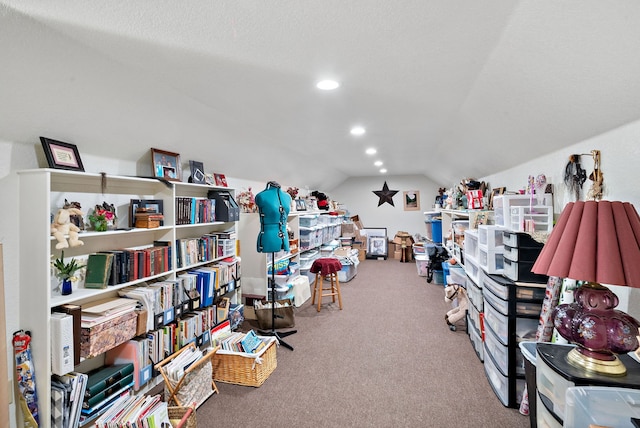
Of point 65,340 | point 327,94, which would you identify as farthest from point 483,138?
point 65,340

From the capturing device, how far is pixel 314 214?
215 inches

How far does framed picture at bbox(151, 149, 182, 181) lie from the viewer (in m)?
2.53

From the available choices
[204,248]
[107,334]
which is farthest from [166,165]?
[107,334]

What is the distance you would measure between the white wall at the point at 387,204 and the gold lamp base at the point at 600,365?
7.10 m

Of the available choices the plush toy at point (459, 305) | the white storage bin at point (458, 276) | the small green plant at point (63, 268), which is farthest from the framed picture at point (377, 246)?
the small green plant at point (63, 268)

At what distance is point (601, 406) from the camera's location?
3.56 feet

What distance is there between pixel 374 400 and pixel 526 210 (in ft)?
6.05

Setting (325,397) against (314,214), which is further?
(314,214)

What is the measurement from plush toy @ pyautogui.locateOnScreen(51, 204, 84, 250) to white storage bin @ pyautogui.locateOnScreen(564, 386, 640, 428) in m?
2.53

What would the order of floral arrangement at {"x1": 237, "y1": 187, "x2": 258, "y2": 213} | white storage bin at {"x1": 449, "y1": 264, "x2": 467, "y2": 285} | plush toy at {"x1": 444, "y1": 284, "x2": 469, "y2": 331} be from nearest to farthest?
1. plush toy at {"x1": 444, "y1": 284, "x2": 469, "y2": 331}
2. white storage bin at {"x1": 449, "y1": 264, "x2": 467, "y2": 285}
3. floral arrangement at {"x1": 237, "y1": 187, "x2": 258, "y2": 213}

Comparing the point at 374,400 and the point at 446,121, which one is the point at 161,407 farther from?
the point at 446,121

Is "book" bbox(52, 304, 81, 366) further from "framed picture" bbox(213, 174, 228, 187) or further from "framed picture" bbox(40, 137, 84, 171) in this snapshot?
"framed picture" bbox(213, 174, 228, 187)

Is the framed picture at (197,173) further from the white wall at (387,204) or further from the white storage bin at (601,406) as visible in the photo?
the white wall at (387,204)

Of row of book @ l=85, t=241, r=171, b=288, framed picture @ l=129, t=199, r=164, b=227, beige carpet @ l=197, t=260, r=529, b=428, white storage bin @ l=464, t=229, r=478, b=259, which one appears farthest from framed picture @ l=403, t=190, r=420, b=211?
row of book @ l=85, t=241, r=171, b=288
